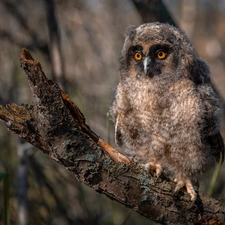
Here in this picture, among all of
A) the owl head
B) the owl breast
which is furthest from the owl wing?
the owl head

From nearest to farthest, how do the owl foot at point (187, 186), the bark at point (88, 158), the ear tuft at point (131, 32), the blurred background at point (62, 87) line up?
the bark at point (88, 158) → the owl foot at point (187, 186) → the ear tuft at point (131, 32) → the blurred background at point (62, 87)

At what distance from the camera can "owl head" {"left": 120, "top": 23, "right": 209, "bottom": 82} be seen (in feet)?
10.2

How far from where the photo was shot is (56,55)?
4688 mm

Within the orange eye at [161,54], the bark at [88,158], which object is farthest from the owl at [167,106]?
the bark at [88,158]

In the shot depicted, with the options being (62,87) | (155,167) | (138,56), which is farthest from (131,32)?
(62,87)

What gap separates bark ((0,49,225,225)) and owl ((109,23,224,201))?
224mm

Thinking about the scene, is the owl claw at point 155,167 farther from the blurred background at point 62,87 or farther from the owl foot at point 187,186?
the blurred background at point 62,87

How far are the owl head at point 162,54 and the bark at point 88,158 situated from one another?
74 centimetres

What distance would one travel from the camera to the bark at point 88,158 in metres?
2.31

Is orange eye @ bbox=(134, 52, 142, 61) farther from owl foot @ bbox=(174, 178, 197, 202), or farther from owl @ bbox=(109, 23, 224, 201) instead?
owl foot @ bbox=(174, 178, 197, 202)

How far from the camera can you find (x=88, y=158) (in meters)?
2.47

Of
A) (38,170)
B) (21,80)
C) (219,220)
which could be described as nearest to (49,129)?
(219,220)

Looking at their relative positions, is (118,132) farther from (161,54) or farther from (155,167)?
(161,54)

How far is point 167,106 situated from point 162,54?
0.39m
